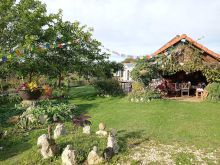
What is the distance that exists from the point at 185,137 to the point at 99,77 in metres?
13.4

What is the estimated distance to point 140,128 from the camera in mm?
9906

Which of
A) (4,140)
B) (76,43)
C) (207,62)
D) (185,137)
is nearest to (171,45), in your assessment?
(207,62)

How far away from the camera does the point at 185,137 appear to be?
8805 mm

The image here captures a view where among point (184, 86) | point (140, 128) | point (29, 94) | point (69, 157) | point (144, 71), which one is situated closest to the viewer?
point (69, 157)

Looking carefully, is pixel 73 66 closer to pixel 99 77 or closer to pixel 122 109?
pixel 99 77

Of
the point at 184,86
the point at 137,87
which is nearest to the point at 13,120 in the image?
the point at 137,87

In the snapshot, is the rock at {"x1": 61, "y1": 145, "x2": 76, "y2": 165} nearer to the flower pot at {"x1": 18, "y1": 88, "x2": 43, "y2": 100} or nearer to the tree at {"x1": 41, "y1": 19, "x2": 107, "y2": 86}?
the flower pot at {"x1": 18, "y1": 88, "x2": 43, "y2": 100}

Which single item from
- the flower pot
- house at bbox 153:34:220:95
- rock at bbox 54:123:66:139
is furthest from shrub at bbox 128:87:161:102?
rock at bbox 54:123:66:139

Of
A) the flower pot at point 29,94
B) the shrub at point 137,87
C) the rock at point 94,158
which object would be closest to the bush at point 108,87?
the shrub at point 137,87

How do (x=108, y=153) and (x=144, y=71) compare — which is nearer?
(x=108, y=153)

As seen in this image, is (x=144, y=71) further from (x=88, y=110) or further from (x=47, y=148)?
(x=47, y=148)

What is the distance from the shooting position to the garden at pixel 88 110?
23.5ft

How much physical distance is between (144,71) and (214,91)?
433 cm

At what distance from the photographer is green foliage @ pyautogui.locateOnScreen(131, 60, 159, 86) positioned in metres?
17.5
